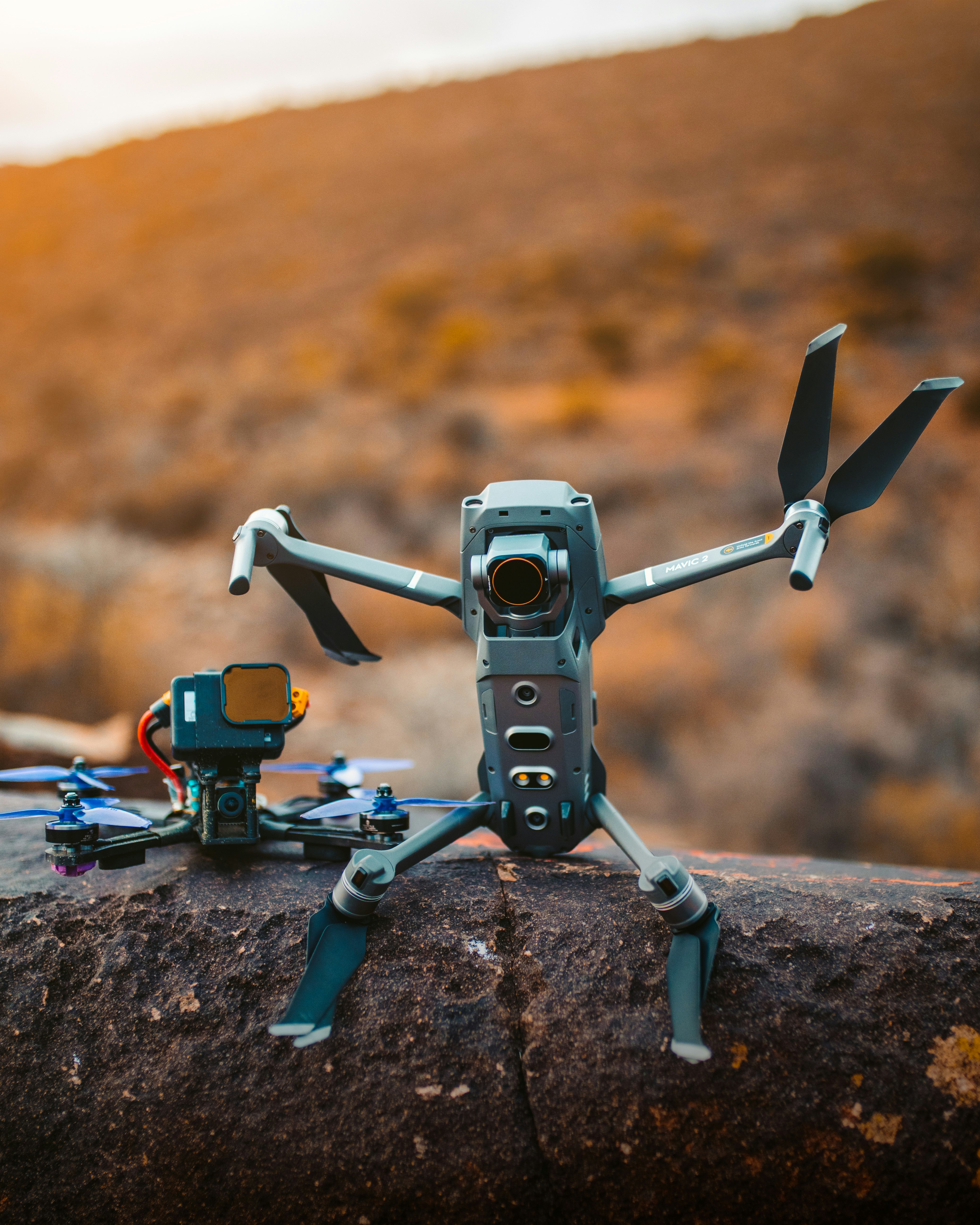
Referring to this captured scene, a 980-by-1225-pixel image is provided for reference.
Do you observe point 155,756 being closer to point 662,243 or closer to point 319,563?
point 319,563

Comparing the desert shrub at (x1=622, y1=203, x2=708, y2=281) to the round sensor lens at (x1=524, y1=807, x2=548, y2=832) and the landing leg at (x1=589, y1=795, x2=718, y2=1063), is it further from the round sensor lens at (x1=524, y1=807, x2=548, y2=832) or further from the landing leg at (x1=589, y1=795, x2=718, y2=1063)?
the landing leg at (x1=589, y1=795, x2=718, y2=1063)

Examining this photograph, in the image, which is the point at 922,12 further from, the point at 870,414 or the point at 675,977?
the point at 675,977

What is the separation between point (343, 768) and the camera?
3094 mm

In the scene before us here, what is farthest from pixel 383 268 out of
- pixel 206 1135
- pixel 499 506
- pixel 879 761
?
pixel 206 1135

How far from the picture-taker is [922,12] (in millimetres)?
18656

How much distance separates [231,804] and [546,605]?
1193 mm

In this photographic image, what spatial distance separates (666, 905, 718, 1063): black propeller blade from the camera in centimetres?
197

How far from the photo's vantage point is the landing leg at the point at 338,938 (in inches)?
84.3

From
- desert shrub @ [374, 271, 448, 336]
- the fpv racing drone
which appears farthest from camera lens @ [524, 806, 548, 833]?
desert shrub @ [374, 271, 448, 336]

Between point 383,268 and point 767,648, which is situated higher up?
point 383,268

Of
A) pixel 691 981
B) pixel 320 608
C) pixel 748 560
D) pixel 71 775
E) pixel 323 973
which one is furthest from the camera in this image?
pixel 320 608

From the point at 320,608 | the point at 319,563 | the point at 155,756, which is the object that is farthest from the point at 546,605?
the point at 155,756

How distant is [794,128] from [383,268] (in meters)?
8.84

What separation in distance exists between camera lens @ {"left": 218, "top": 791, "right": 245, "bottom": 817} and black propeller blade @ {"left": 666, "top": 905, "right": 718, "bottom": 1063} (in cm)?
139
